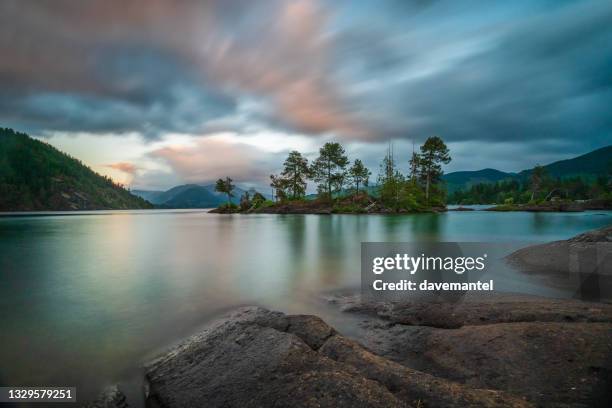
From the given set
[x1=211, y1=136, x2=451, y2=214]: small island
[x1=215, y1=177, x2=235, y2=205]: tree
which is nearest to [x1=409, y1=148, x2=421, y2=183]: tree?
[x1=211, y1=136, x2=451, y2=214]: small island

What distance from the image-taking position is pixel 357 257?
1730cm

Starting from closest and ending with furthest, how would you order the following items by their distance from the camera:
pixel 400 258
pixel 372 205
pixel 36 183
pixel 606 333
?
pixel 606 333, pixel 400 258, pixel 372 205, pixel 36 183

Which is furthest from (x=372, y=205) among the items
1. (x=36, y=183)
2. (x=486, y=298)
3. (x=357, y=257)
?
(x=36, y=183)

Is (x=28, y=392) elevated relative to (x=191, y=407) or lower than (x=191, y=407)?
lower

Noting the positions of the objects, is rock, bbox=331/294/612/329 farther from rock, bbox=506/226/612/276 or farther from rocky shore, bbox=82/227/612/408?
rock, bbox=506/226/612/276

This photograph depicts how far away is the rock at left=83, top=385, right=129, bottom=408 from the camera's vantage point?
4.34 metres

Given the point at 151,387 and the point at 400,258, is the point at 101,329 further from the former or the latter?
the point at 400,258

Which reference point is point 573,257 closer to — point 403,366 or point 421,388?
point 403,366

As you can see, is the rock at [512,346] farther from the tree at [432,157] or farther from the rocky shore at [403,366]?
the tree at [432,157]

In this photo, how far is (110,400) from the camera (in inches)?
175

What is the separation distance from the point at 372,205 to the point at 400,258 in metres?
58.5

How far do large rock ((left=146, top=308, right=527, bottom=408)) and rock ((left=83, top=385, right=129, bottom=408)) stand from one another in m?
0.47

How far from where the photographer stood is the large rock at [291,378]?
3.27 meters

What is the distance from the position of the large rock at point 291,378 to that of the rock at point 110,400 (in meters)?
0.47
